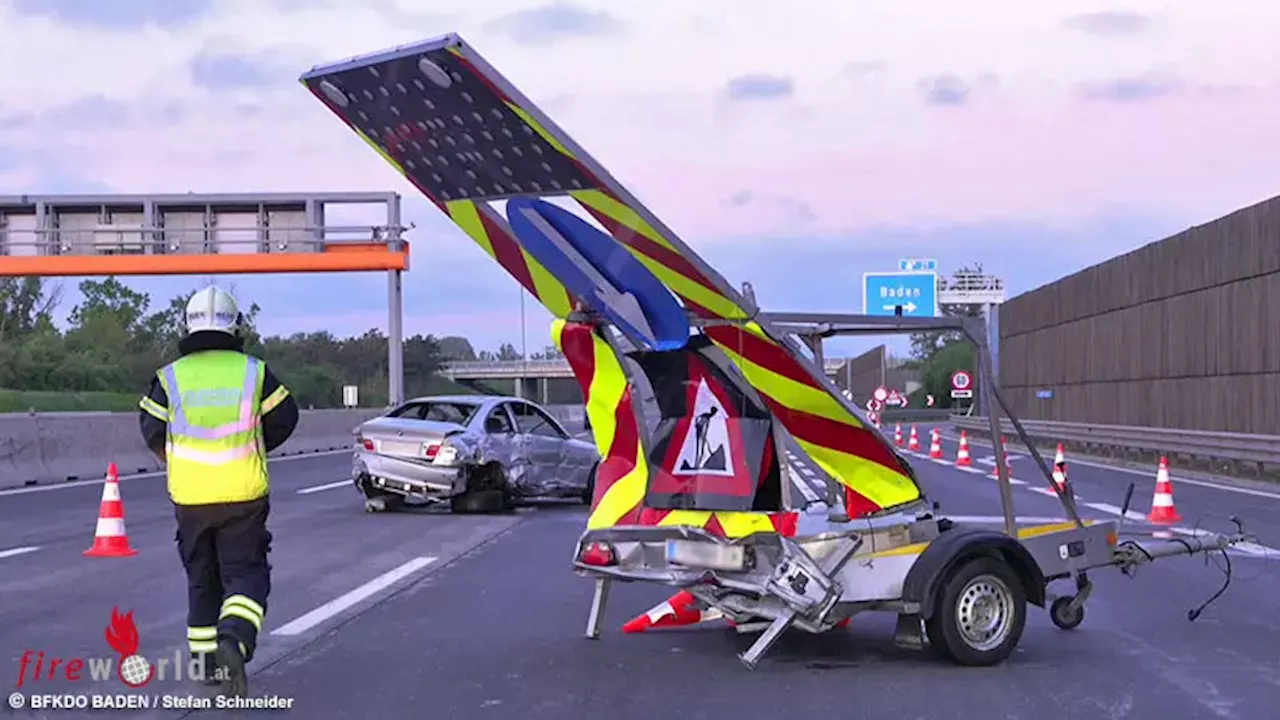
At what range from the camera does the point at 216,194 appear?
41594mm

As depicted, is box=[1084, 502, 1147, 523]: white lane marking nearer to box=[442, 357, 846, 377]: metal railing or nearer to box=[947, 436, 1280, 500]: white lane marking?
box=[947, 436, 1280, 500]: white lane marking

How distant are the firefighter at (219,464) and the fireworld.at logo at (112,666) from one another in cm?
92

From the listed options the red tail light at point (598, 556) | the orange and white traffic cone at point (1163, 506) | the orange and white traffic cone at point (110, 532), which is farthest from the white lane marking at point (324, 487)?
the red tail light at point (598, 556)

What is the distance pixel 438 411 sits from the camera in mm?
18469

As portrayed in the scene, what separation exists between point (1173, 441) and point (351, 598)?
71.7ft

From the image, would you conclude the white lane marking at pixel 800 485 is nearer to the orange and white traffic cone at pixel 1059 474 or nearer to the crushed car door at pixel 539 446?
the orange and white traffic cone at pixel 1059 474

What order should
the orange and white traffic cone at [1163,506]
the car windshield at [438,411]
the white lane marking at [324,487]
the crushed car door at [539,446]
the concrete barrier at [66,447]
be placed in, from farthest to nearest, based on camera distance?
the concrete barrier at [66,447]
the white lane marking at [324,487]
the crushed car door at [539,446]
the car windshield at [438,411]
the orange and white traffic cone at [1163,506]

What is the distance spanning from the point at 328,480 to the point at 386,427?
8.36 meters

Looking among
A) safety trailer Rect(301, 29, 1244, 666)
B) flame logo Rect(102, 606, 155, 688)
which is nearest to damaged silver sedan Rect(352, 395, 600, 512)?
flame logo Rect(102, 606, 155, 688)

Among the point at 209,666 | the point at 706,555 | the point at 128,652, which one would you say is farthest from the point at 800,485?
the point at 128,652

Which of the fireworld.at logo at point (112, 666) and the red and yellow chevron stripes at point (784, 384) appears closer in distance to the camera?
the red and yellow chevron stripes at point (784, 384)

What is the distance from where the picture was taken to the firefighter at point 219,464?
20.7 ft

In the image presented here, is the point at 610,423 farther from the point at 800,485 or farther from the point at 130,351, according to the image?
the point at 130,351

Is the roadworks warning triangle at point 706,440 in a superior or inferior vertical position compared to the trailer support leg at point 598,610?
superior
